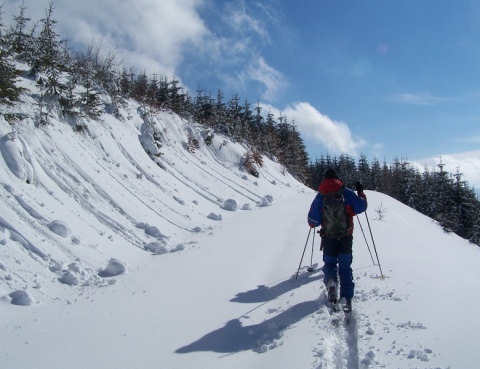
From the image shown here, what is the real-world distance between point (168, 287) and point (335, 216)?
326 cm

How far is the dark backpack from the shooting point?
5766 millimetres

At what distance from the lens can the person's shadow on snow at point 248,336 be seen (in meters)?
4.44

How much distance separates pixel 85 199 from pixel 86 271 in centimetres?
314

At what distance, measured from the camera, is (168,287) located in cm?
654

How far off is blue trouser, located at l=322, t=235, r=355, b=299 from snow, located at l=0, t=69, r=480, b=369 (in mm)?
337

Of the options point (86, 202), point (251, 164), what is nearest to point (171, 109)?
point (251, 164)

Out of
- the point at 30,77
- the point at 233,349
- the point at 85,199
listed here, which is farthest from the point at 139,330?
the point at 30,77

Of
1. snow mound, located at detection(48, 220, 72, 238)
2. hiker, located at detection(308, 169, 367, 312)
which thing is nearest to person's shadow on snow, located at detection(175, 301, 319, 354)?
hiker, located at detection(308, 169, 367, 312)

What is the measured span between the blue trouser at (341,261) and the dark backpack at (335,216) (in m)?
0.13

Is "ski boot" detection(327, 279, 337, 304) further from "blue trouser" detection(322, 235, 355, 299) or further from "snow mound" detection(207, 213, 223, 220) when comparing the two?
"snow mound" detection(207, 213, 223, 220)

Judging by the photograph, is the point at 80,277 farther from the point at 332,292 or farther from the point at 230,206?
the point at 230,206

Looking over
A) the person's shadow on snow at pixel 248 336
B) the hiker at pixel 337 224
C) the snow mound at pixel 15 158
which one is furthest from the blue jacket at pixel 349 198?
the snow mound at pixel 15 158

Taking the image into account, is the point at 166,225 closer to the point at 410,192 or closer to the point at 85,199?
the point at 85,199

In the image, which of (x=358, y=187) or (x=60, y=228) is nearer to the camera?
(x=358, y=187)
